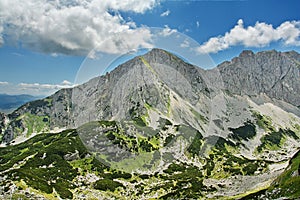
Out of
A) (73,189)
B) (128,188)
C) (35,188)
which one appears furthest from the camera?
(128,188)

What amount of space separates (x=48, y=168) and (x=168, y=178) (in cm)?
8110

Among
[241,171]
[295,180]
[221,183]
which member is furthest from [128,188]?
[295,180]

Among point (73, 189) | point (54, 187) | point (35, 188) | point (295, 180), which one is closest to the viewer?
point (295, 180)

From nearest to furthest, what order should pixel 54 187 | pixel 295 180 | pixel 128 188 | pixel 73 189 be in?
1. pixel 295 180
2. pixel 54 187
3. pixel 73 189
4. pixel 128 188

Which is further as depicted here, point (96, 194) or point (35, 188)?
point (96, 194)

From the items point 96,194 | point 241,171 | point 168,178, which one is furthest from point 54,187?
point 241,171

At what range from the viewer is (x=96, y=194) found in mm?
162250

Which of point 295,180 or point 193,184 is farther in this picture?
point 193,184

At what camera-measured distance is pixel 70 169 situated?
196875 mm

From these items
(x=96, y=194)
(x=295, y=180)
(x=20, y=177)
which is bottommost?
(x=96, y=194)

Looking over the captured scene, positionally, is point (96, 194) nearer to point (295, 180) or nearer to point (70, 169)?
point (70, 169)

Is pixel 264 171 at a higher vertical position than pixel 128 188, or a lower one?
higher

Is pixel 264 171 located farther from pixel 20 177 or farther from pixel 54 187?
pixel 20 177

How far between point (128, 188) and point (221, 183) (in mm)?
56172
